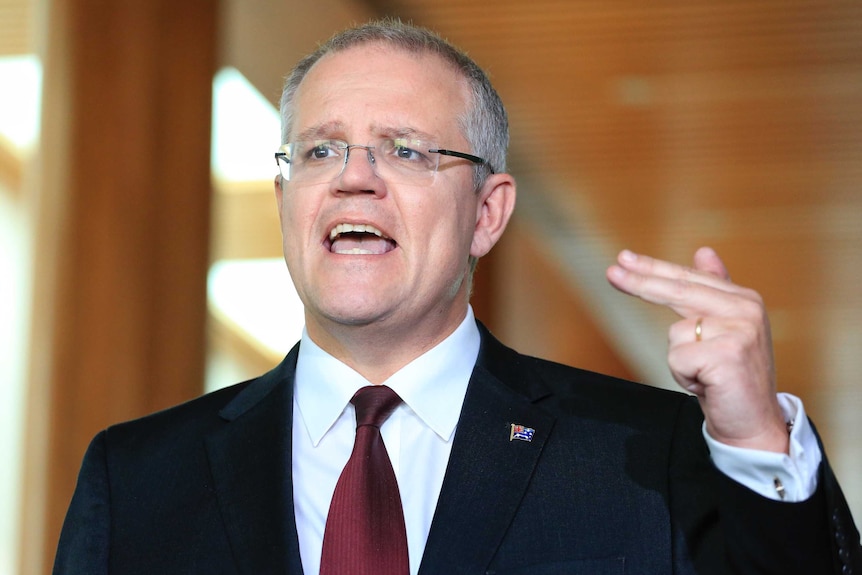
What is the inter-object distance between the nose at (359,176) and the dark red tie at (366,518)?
364 millimetres

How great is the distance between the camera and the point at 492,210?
2061mm

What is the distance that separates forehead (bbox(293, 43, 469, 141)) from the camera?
1841 millimetres

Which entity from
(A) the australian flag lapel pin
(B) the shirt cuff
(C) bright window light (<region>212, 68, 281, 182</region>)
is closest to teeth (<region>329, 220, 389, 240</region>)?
(A) the australian flag lapel pin

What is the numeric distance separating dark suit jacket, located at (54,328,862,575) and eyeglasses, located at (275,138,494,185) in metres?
0.32

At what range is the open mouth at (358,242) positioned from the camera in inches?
69.6

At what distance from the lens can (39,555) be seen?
11.0 ft

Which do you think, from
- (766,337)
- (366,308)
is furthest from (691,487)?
(366,308)

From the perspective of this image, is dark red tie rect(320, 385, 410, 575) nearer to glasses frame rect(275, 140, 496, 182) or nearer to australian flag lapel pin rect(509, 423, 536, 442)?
australian flag lapel pin rect(509, 423, 536, 442)

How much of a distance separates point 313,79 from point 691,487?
3.06ft

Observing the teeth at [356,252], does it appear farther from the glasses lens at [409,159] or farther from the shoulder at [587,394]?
the shoulder at [587,394]

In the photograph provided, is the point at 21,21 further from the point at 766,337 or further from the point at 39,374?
the point at 766,337

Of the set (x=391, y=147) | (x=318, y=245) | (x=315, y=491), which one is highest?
(x=391, y=147)

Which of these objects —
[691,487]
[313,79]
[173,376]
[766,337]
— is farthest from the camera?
[173,376]

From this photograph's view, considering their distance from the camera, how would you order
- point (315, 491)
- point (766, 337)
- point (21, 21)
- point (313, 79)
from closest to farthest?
point (766, 337) → point (315, 491) → point (313, 79) → point (21, 21)
